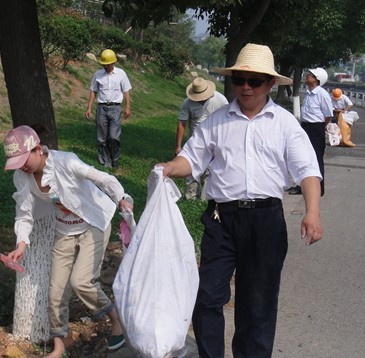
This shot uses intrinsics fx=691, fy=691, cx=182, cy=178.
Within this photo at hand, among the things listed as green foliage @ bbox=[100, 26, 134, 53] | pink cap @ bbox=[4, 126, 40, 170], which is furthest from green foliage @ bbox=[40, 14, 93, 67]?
pink cap @ bbox=[4, 126, 40, 170]

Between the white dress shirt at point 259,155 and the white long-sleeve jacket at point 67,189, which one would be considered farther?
the white long-sleeve jacket at point 67,189

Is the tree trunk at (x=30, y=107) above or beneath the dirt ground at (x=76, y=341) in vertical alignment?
above

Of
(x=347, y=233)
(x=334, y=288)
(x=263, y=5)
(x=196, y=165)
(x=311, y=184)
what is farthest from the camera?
(x=263, y=5)

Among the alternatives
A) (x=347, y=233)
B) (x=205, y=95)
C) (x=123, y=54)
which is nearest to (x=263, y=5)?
(x=205, y=95)

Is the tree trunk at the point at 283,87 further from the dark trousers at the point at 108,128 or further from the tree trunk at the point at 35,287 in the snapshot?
the tree trunk at the point at 35,287

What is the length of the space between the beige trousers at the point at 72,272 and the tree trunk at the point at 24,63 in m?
1.19

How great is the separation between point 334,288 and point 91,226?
2.54 metres

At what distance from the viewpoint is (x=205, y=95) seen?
8.11 meters

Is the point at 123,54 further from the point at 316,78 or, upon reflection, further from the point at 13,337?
the point at 13,337

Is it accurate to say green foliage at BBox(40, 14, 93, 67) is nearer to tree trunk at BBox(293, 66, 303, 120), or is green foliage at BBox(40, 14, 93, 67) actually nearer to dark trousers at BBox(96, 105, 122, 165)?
tree trunk at BBox(293, 66, 303, 120)

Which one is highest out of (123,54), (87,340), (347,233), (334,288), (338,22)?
(87,340)

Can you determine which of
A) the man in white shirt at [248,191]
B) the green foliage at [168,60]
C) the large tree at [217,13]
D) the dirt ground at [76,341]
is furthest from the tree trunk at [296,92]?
the man in white shirt at [248,191]

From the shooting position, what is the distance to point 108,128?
10.4m

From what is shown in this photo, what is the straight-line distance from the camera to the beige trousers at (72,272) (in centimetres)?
412
